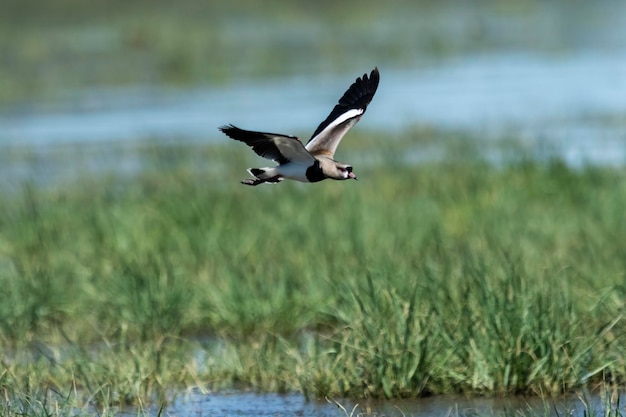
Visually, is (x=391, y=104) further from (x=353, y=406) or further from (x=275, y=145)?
(x=275, y=145)

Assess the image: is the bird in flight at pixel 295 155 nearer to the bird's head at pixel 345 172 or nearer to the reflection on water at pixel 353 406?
the bird's head at pixel 345 172

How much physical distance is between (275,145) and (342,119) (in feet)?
1.92

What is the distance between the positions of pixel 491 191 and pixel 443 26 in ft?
63.2

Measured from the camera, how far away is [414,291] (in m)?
6.16

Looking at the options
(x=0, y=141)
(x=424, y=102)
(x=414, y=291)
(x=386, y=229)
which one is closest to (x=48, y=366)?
(x=414, y=291)

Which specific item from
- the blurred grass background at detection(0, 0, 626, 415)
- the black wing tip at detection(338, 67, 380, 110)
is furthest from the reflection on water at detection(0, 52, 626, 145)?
Result: the black wing tip at detection(338, 67, 380, 110)

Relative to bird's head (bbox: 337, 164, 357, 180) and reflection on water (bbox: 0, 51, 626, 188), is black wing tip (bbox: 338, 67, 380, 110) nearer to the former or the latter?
bird's head (bbox: 337, 164, 357, 180)

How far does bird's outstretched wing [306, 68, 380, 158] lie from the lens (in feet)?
→ 15.8

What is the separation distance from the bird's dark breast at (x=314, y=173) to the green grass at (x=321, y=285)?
1475 millimetres

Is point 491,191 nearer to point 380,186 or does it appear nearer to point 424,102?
point 380,186

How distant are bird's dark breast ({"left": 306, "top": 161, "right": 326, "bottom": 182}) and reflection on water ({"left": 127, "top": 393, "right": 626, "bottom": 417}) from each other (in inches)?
64.1

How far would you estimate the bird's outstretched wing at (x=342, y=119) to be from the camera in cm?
480

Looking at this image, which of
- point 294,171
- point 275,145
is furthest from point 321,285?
point 294,171

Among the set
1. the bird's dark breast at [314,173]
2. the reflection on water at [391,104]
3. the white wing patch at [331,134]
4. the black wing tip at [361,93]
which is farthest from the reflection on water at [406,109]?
the bird's dark breast at [314,173]
